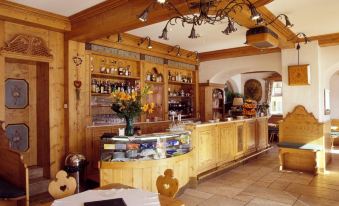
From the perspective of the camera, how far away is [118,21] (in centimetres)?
450

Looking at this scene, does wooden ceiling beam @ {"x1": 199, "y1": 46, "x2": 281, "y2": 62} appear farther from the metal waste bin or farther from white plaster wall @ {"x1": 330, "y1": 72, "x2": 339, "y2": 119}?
the metal waste bin

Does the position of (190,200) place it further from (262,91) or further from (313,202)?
(262,91)

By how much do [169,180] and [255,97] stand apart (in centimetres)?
1131

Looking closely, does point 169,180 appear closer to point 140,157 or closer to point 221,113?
point 140,157

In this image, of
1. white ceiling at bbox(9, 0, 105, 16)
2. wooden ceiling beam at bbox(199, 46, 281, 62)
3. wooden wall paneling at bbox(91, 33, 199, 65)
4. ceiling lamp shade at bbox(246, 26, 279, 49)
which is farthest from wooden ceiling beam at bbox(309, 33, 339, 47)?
white ceiling at bbox(9, 0, 105, 16)

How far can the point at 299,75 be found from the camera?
6453 millimetres

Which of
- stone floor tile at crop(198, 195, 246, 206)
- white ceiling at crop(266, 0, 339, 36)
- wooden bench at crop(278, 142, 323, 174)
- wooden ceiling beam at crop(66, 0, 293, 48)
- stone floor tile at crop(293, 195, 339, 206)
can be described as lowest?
stone floor tile at crop(293, 195, 339, 206)

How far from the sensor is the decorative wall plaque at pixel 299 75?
636cm

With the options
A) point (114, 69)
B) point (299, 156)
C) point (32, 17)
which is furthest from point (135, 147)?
point (299, 156)

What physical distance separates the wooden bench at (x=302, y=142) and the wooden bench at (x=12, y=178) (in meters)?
5.45

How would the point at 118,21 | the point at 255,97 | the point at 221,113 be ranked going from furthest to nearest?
the point at 255,97 → the point at 221,113 → the point at 118,21

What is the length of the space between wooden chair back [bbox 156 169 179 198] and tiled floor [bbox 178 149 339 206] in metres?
2.14

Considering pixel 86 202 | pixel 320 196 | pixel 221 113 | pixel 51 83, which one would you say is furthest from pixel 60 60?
pixel 221 113

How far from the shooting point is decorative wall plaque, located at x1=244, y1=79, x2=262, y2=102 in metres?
12.8
